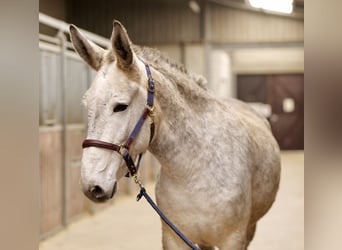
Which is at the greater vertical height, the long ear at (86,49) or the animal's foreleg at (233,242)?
the long ear at (86,49)

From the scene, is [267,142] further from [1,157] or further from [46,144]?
[46,144]

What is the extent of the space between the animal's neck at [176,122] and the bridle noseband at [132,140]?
64 mm

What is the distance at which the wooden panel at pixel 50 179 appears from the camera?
3881 millimetres

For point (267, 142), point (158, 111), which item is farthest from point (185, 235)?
point (267, 142)

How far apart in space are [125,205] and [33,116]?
14.5 feet

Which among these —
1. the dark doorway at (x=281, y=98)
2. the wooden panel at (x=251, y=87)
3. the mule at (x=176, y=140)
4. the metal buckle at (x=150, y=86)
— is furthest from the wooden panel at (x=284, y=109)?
the metal buckle at (x=150, y=86)

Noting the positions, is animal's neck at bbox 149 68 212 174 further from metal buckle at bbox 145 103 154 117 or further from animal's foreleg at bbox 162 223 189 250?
animal's foreleg at bbox 162 223 189 250

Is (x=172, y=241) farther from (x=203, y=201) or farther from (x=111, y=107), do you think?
(x=111, y=107)

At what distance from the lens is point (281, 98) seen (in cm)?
1316

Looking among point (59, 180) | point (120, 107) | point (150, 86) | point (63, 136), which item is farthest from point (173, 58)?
point (120, 107)

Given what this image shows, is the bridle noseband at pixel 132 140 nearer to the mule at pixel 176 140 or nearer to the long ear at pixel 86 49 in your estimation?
the mule at pixel 176 140

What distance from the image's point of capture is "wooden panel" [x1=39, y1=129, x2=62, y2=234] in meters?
3.88

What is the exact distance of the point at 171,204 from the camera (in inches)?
71.7

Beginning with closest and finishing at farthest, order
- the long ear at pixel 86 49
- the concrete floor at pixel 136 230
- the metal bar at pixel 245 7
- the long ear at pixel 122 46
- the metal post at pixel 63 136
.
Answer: the long ear at pixel 122 46, the long ear at pixel 86 49, the concrete floor at pixel 136 230, the metal post at pixel 63 136, the metal bar at pixel 245 7
